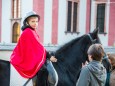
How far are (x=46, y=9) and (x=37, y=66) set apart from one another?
21667 mm

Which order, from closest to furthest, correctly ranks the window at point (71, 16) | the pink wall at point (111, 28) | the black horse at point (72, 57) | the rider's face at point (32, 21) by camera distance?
the rider's face at point (32, 21), the black horse at point (72, 57), the window at point (71, 16), the pink wall at point (111, 28)

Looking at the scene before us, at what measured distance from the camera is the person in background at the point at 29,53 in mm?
5555

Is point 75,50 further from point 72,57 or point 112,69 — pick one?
point 112,69

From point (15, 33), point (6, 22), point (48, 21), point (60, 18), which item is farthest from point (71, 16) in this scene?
point (6, 22)

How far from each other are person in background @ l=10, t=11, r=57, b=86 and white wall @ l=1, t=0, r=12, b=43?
2367cm

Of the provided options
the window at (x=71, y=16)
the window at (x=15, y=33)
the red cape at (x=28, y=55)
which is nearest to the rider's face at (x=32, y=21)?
the red cape at (x=28, y=55)

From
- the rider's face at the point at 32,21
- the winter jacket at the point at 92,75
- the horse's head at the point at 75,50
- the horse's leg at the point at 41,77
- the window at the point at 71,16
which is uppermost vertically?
the window at the point at 71,16

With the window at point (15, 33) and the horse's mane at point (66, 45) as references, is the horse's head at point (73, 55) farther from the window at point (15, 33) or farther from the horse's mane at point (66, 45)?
the window at point (15, 33)

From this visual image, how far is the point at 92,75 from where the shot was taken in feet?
14.4

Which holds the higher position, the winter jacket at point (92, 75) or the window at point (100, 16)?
the window at point (100, 16)

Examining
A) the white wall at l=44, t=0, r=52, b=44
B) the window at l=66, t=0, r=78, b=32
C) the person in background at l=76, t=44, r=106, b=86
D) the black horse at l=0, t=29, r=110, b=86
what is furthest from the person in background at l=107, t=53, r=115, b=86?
the window at l=66, t=0, r=78, b=32

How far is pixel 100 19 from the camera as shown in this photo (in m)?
30.6

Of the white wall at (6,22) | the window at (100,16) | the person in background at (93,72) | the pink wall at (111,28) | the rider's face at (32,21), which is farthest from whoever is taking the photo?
the window at (100,16)

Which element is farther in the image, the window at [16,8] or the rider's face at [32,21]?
the window at [16,8]
